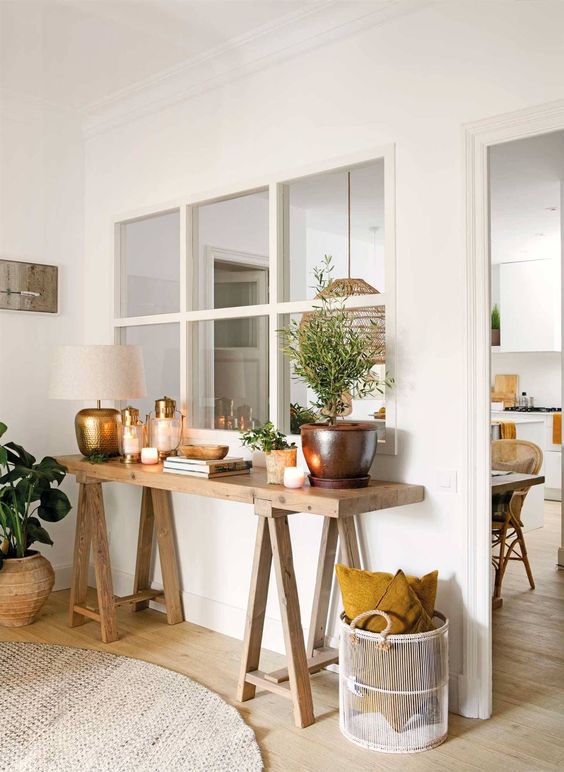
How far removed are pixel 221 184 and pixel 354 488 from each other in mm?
1732

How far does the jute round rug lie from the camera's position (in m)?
2.45

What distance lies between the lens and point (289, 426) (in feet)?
11.1

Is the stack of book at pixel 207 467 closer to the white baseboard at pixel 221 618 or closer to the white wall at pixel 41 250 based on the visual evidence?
the white baseboard at pixel 221 618

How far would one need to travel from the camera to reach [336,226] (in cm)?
307

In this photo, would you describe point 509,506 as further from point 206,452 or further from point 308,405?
point 206,452

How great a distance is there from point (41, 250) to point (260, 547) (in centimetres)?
243

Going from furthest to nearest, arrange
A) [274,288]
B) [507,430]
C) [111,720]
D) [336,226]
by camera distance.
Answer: [507,430]
[274,288]
[336,226]
[111,720]

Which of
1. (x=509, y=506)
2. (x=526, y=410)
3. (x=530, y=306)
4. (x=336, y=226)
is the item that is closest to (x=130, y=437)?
(x=336, y=226)

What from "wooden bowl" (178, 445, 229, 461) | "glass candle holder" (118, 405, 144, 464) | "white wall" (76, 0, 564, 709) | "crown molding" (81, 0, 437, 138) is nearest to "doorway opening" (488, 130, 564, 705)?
"white wall" (76, 0, 564, 709)

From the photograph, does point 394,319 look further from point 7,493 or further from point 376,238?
point 7,493

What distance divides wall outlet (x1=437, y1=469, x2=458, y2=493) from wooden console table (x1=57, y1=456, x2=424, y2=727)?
3.1 inches

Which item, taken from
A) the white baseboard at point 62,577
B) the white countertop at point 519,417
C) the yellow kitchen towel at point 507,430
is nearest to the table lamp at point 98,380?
the white baseboard at point 62,577

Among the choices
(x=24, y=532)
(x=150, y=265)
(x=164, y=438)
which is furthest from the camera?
(x=150, y=265)

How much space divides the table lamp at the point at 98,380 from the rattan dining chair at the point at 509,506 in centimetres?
216
